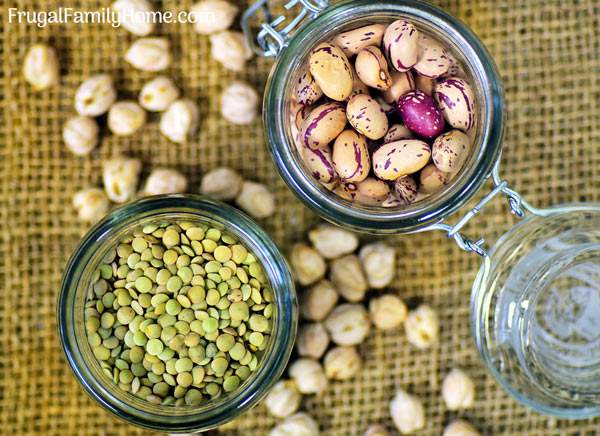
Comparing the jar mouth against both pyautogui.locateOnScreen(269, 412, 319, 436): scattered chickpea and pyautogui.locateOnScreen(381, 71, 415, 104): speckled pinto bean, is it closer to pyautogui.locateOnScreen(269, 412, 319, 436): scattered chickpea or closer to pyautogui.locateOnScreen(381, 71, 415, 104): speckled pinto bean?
pyautogui.locateOnScreen(381, 71, 415, 104): speckled pinto bean

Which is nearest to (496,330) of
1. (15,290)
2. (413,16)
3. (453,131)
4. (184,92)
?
(453,131)

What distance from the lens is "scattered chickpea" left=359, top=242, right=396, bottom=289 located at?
0.82 metres

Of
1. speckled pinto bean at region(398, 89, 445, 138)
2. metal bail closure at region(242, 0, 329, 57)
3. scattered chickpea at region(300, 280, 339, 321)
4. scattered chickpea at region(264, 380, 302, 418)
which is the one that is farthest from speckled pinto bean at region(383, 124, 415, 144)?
scattered chickpea at region(264, 380, 302, 418)

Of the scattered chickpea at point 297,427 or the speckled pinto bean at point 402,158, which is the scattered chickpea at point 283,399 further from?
the speckled pinto bean at point 402,158

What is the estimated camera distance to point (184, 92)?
841mm

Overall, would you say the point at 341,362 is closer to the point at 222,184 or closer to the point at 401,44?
the point at 222,184

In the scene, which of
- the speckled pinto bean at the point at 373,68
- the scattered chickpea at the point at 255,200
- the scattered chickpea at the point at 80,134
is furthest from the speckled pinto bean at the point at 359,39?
the scattered chickpea at the point at 80,134

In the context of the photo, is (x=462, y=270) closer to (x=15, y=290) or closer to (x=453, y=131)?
(x=453, y=131)

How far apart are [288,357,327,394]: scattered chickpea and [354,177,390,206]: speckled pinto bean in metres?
0.25

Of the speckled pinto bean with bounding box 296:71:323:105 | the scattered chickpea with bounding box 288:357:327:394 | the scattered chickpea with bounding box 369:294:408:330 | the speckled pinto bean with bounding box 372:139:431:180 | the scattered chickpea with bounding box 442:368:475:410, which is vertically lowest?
the scattered chickpea with bounding box 442:368:475:410

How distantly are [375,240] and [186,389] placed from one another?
0.29 meters

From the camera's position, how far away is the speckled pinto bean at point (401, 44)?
0.63m

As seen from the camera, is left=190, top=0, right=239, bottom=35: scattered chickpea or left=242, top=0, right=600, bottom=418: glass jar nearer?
left=242, top=0, right=600, bottom=418: glass jar

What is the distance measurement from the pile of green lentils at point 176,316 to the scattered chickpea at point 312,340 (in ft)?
0.42
